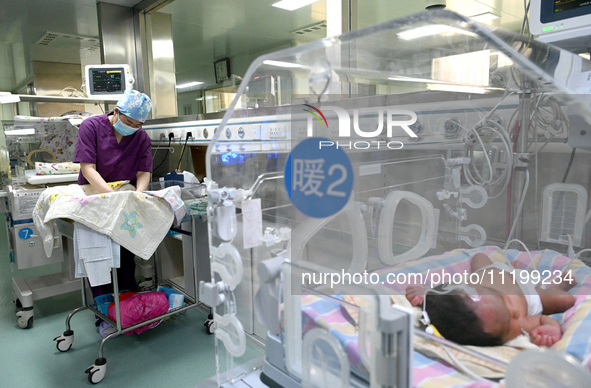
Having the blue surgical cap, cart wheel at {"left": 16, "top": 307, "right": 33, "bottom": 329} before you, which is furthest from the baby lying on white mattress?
cart wheel at {"left": 16, "top": 307, "right": 33, "bottom": 329}

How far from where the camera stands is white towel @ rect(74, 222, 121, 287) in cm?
185

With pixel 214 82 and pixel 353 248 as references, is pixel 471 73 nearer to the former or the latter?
pixel 353 248

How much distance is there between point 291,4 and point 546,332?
435 cm

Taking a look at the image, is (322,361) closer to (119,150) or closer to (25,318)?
(119,150)

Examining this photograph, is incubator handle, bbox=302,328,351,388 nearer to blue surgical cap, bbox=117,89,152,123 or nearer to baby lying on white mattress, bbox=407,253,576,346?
baby lying on white mattress, bbox=407,253,576,346

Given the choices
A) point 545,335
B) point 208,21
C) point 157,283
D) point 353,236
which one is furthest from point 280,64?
point 208,21

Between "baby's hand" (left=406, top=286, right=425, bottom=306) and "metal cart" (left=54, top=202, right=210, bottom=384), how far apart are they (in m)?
1.27

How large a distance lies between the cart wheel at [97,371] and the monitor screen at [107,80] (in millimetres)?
2222

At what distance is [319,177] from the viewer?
80 cm

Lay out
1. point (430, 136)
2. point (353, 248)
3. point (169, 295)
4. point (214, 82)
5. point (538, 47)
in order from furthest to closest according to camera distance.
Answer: point (214, 82), point (169, 295), point (430, 136), point (353, 248), point (538, 47)

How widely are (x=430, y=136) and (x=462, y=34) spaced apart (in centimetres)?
123

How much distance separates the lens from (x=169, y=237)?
305 centimetres

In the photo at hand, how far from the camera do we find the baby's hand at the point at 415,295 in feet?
4.20

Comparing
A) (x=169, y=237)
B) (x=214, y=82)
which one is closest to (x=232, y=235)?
(x=169, y=237)
